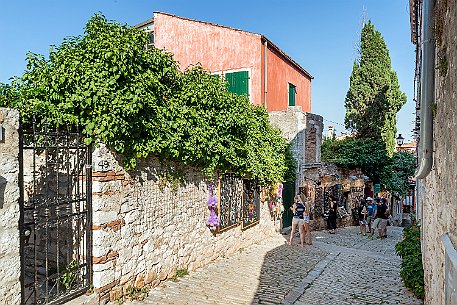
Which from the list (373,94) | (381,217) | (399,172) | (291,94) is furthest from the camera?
(373,94)

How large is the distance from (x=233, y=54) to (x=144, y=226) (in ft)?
33.3

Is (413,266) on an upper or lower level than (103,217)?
lower

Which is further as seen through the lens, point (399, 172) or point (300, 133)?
point (399, 172)

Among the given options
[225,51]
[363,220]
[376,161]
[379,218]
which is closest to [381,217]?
[379,218]

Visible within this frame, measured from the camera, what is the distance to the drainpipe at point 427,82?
348 cm

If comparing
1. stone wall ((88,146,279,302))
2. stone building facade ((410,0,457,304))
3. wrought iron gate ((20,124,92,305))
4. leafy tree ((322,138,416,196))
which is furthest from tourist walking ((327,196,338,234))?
stone building facade ((410,0,457,304))

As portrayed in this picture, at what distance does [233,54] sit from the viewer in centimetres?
1479

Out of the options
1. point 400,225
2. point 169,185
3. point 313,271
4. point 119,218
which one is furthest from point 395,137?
point 119,218

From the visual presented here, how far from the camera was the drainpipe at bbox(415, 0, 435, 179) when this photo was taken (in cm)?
348

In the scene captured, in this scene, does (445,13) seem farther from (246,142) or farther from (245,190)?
(245,190)

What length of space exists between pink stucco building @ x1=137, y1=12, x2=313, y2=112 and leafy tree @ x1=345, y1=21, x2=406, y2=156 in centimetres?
705

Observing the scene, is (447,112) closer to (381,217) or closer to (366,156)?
(381,217)

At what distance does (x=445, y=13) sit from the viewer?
2975 mm

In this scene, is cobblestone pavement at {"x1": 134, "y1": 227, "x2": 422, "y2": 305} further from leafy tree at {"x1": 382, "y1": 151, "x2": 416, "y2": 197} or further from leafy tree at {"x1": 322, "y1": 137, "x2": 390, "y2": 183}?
leafy tree at {"x1": 382, "y1": 151, "x2": 416, "y2": 197}
